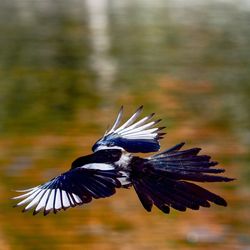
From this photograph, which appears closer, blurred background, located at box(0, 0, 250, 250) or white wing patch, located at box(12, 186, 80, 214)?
white wing patch, located at box(12, 186, 80, 214)

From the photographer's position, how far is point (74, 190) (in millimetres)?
2209

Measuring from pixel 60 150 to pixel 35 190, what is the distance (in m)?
4.48

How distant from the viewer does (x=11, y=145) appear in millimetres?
6895

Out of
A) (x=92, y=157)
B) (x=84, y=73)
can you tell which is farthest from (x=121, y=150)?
(x=84, y=73)

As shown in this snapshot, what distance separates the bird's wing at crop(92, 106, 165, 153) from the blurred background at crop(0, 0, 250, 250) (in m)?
2.82

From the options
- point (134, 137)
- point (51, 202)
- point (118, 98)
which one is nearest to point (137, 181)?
point (51, 202)

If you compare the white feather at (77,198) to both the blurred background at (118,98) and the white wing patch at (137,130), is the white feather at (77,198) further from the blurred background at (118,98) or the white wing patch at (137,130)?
the blurred background at (118,98)

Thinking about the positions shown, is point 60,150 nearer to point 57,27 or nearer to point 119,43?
point 119,43

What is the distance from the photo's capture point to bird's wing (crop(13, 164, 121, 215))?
213 centimetres

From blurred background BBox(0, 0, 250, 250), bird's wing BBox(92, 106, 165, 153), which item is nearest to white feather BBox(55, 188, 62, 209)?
bird's wing BBox(92, 106, 165, 153)

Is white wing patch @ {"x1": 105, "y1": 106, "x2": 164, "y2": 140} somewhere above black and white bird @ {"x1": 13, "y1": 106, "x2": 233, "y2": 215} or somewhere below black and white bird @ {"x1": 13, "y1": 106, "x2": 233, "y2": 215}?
above

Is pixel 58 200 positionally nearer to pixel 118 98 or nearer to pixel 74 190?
A: pixel 74 190

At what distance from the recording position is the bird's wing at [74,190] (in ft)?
6.98

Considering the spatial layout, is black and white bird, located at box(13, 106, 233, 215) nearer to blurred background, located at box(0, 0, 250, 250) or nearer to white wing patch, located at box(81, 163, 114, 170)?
white wing patch, located at box(81, 163, 114, 170)
